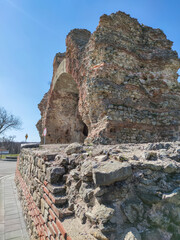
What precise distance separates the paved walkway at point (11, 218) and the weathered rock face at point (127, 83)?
2.77 m

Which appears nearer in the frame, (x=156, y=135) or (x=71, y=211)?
(x=71, y=211)

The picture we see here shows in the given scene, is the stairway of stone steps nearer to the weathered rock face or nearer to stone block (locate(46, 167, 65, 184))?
stone block (locate(46, 167, 65, 184))

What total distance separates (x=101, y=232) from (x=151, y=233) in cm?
37

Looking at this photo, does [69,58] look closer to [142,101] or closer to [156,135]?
[142,101]

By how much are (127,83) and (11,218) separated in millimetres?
5160

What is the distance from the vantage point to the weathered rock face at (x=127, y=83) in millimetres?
4957

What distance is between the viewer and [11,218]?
151 inches

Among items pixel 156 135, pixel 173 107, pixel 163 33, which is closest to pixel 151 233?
pixel 156 135

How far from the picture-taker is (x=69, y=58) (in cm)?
761

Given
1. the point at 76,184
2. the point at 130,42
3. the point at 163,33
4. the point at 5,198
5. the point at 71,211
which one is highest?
the point at 163,33

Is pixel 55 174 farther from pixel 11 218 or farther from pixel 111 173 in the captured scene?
pixel 11 218

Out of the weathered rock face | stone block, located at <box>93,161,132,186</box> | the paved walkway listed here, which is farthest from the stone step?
the weathered rock face

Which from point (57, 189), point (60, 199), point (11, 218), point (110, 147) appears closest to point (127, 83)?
point (110, 147)

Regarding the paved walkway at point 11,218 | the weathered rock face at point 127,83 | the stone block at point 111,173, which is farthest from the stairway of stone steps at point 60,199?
the weathered rock face at point 127,83
